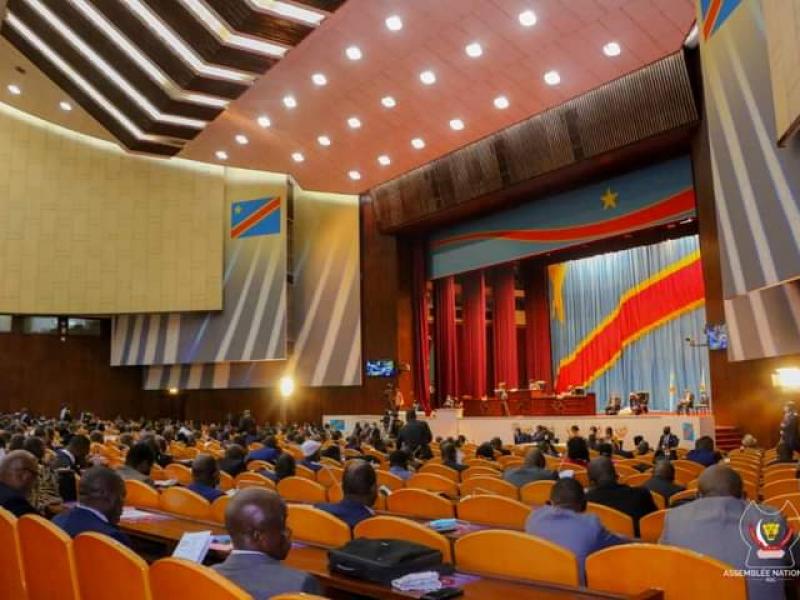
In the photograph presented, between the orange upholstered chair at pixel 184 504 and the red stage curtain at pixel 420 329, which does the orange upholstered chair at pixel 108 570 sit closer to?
the orange upholstered chair at pixel 184 504

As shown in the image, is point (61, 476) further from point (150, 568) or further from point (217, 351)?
point (217, 351)

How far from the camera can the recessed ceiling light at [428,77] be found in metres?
13.1

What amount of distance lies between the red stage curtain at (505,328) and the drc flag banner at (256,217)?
666 centimetres

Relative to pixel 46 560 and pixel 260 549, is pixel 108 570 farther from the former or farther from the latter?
pixel 46 560

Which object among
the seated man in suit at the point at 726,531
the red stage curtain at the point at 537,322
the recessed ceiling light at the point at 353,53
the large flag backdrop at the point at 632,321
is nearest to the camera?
the seated man in suit at the point at 726,531

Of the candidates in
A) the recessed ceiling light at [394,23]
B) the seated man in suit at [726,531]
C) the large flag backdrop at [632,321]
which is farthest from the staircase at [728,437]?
the seated man in suit at [726,531]

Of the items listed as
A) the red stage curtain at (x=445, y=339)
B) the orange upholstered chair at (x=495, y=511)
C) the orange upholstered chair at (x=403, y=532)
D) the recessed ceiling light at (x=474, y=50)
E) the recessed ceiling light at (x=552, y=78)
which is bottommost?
the orange upholstered chair at (x=495, y=511)

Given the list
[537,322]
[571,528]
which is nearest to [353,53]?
[537,322]

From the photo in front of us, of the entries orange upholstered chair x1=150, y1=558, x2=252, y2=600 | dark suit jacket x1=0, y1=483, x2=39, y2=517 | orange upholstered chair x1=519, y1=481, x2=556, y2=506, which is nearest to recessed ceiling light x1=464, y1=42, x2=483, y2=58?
orange upholstered chair x1=519, y1=481, x2=556, y2=506

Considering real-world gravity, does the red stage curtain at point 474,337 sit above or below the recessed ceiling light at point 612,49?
below

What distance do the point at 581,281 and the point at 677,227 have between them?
196 inches

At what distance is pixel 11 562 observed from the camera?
299 cm

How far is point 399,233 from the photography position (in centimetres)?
1927

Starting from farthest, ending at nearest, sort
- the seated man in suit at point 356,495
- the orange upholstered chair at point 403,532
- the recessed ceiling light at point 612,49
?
1. the recessed ceiling light at point 612,49
2. the seated man in suit at point 356,495
3. the orange upholstered chair at point 403,532
